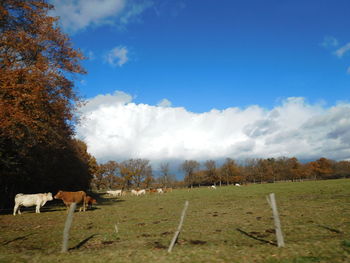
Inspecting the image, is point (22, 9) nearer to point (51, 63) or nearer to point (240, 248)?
point (51, 63)

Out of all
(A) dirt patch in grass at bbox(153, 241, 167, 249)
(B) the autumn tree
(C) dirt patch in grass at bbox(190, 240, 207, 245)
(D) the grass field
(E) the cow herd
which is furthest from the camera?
(E) the cow herd

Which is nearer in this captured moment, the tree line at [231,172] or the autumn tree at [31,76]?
the autumn tree at [31,76]

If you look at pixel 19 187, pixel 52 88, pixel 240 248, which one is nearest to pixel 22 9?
pixel 52 88

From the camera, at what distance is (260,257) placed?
7.49 m

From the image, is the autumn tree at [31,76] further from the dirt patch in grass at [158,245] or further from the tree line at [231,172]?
the tree line at [231,172]

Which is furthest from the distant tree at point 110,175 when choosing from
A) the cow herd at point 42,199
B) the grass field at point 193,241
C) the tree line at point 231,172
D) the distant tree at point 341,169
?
the distant tree at point 341,169

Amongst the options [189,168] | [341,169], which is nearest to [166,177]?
[189,168]

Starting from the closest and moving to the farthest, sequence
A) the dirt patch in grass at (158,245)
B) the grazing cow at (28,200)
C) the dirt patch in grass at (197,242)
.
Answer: the dirt patch in grass at (158,245) → the dirt patch in grass at (197,242) → the grazing cow at (28,200)

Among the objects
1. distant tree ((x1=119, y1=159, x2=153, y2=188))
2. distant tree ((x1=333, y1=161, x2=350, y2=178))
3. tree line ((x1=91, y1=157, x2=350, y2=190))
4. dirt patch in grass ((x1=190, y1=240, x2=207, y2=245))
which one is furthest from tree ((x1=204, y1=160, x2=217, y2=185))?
dirt patch in grass ((x1=190, y1=240, x2=207, y2=245))

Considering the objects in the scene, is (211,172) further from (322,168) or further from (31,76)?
(31,76)

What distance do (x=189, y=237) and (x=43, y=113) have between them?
11.3 meters

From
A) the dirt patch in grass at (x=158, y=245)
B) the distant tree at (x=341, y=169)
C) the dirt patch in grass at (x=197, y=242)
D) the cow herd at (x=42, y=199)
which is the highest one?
the distant tree at (x=341, y=169)

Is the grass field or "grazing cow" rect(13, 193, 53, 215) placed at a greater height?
"grazing cow" rect(13, 193, 53, 215)

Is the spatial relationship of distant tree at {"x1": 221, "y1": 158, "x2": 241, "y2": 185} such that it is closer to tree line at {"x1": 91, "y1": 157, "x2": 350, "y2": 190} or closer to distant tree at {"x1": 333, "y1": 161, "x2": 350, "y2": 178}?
tree line at {"x1": 91, "y1": 157, "x2": 350, "y2": 190}
